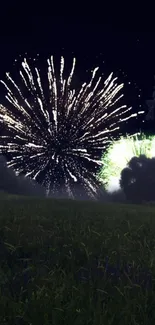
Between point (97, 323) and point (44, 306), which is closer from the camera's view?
point (97, 323)

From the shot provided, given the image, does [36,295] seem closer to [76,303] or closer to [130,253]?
[76,303]

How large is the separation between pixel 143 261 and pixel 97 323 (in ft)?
11.6

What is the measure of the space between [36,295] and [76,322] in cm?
107

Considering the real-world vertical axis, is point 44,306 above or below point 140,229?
below

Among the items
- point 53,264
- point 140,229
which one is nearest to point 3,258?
point 53,264

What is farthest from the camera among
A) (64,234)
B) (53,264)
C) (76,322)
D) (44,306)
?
(64,234)

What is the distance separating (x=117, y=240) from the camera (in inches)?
375

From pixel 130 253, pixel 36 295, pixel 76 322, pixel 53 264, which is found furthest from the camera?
pixel 130 253

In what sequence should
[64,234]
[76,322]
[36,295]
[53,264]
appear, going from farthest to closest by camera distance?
[64,234] → [53,264] → [36,295] → [76,322]

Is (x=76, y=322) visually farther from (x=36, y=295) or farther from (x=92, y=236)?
(x=92, y=236)

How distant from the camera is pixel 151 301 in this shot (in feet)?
16.4

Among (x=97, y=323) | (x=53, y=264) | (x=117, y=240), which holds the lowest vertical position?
(x=97, y=323)

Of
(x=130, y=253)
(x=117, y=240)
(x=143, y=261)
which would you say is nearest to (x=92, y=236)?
(x=117, y=240)

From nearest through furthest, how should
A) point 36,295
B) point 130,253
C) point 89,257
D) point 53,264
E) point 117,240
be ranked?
1. point 36,295
2. point 53,264
3. point 89,257
4. point 130,253
5. point 117,240
